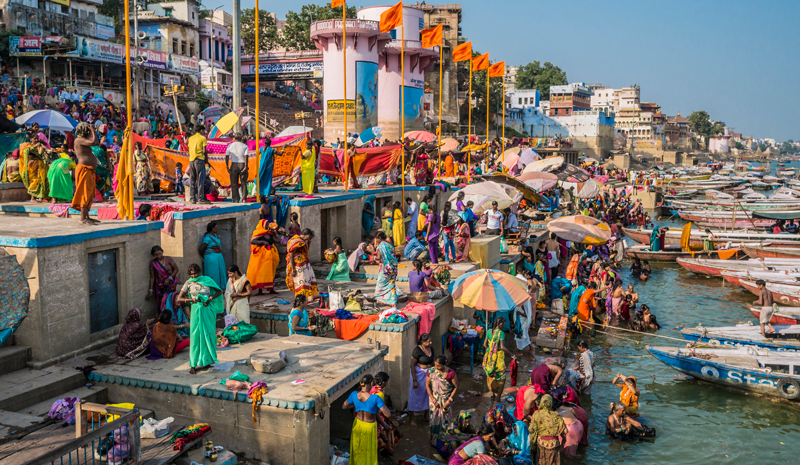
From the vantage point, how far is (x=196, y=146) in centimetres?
1171

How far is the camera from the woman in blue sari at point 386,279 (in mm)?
10445

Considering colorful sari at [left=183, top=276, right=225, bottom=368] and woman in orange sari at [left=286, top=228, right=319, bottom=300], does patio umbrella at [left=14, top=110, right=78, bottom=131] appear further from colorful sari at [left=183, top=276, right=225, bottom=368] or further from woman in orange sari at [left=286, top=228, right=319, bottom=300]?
colorful sari at [left=183, top=276, right=225, bottom=368]

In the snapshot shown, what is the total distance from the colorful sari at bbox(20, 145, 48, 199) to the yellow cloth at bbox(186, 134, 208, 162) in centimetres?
274

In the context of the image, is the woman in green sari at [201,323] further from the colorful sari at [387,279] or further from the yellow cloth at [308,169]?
the yellow cloth at [308,169]

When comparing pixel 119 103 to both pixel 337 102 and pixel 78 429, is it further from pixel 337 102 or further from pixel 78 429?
pixel 78 429

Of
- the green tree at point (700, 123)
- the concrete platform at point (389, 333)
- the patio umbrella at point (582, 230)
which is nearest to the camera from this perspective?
the concrete platform at point (389, 333)

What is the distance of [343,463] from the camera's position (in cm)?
726

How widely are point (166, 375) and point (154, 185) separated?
24.3 feet

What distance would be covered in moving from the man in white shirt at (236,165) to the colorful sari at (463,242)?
4.91 meters

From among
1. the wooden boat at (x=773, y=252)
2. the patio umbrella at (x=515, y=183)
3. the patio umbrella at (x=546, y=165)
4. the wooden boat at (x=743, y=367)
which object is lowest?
the wooden boat at (x=743, y=367)

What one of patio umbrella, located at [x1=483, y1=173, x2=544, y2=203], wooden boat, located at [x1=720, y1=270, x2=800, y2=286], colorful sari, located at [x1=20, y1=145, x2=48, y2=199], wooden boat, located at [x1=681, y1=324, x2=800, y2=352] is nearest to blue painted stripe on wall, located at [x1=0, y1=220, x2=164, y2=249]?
colorful sari, located at [x1=20, y1=145, x2=48, y2=199]

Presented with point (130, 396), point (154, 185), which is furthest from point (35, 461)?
point (154, 185)

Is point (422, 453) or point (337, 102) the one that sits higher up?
point (337, 102)

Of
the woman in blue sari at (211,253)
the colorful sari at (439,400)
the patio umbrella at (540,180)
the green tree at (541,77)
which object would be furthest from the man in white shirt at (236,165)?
the green tree at (541,77)
